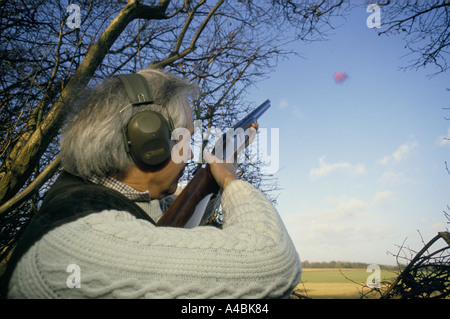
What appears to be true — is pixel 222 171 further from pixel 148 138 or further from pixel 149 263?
pixel 149 263

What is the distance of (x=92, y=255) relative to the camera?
43.3 inches

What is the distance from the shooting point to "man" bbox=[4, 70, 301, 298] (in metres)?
1.10

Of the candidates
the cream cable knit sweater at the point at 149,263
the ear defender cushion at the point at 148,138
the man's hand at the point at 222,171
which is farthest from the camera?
the man's hand at the point at 222,171

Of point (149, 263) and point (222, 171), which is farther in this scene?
point (222, 171)

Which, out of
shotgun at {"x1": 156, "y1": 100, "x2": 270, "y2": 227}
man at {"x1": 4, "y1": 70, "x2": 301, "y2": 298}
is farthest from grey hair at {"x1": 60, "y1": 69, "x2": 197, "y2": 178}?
shotgun at {"x1": 156, "y1": 100, "x2": 270, "y2": 227}

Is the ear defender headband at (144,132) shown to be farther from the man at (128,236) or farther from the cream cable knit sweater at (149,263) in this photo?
the cream cable knit sweater at (149,263)

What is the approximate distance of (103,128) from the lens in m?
1.51

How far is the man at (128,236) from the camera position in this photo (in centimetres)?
110

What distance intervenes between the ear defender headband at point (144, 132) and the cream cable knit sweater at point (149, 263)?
36cm

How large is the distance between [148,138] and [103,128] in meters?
0.24

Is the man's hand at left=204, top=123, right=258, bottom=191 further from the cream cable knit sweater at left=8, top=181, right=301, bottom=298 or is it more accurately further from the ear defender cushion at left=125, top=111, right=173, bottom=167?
the cream cable knit sweater at left=8, top=181, right=301, bottom=298

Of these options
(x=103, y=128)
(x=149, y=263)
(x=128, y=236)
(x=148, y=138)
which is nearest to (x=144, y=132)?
(x=148, y=138)

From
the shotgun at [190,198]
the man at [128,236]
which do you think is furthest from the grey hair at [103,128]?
the shotgun at [190,198]

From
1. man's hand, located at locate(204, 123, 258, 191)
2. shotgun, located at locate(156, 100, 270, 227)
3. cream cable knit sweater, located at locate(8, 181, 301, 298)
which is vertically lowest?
cream cable knit sweater, located at locate(8, 181, 301, 298)
